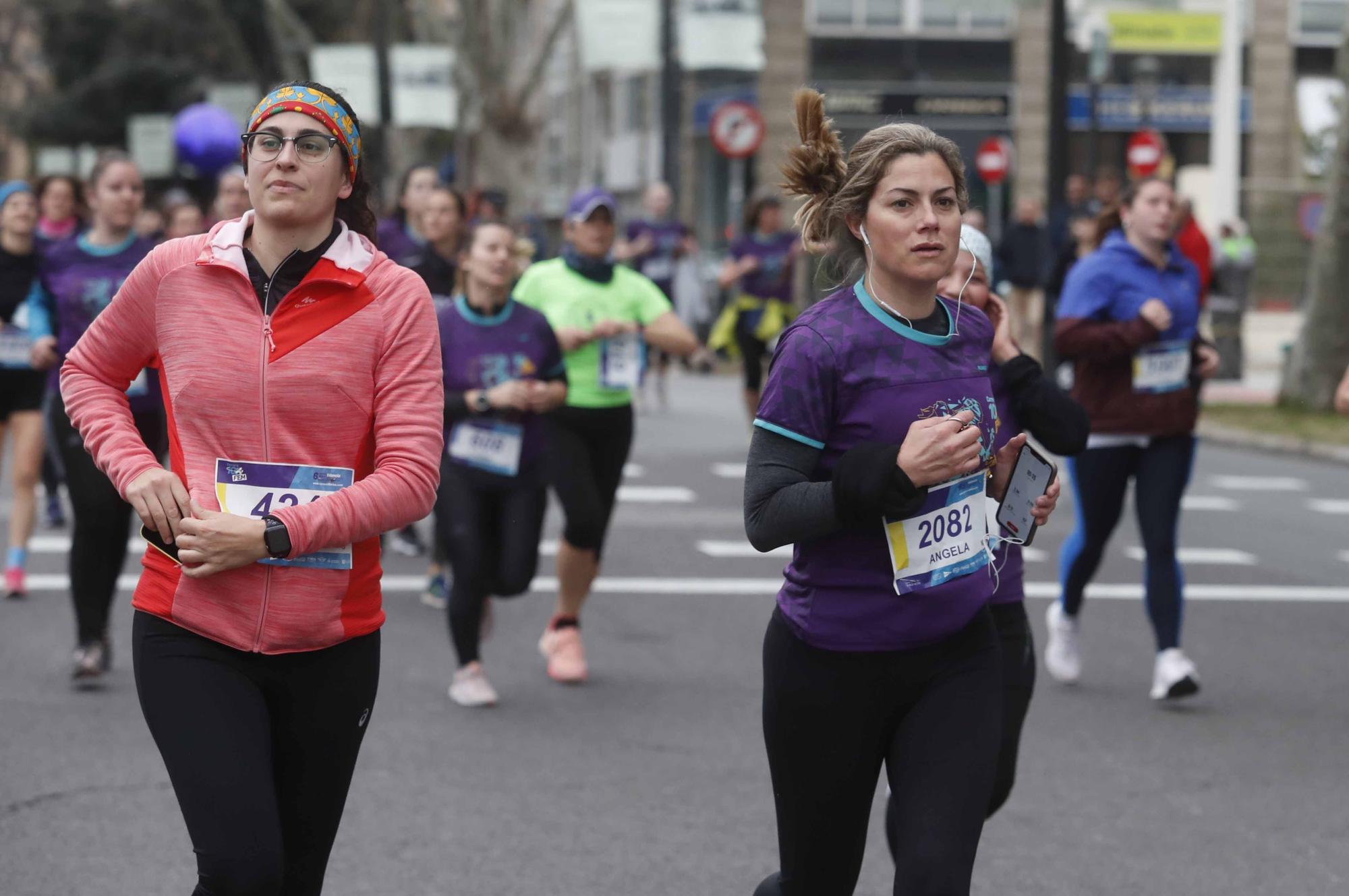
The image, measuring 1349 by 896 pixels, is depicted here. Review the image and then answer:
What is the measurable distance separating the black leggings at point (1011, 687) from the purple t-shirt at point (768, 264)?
1091cm

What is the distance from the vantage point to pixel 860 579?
146 inches

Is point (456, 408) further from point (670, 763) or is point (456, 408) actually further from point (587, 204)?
point (670, 763)

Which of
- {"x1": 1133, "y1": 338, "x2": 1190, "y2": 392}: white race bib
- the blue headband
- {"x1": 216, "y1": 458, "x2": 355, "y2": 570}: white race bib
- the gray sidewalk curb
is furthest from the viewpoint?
the gray sidewalk curb

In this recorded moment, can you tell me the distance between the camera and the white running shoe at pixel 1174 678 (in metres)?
7.57

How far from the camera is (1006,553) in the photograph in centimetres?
471

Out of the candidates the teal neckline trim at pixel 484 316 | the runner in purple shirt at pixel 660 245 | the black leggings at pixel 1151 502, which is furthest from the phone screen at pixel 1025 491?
the runner in purple shirt at pixel 660 245

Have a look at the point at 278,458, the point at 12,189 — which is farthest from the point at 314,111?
the point at 12,189

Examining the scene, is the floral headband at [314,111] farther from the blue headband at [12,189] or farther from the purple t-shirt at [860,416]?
the blue headband at [12,189]

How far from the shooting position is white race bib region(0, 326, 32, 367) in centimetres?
987

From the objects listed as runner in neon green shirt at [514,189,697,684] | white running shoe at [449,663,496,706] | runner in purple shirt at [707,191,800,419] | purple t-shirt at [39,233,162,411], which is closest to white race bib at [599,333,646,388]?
runner in neon green shirt at [514,189,697,684]

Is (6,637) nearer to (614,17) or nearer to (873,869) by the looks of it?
(873,869)

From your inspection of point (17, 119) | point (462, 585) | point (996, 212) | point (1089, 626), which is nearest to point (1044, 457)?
point (462, 585)

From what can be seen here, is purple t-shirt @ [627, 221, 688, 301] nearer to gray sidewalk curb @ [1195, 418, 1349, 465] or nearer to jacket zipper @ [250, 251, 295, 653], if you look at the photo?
gray sidewalk curb @ [1195, 418, 1349, 465]

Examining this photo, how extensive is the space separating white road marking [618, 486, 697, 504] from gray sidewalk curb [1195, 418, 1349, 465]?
15.7 ft
